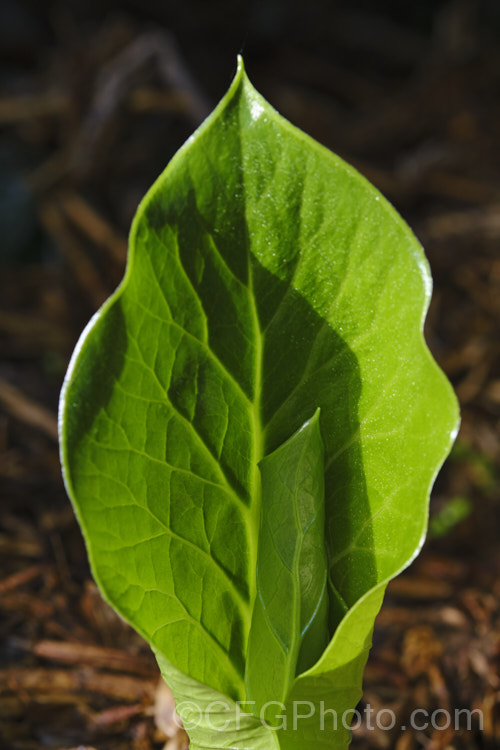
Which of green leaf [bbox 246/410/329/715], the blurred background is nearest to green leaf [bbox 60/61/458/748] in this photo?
green leaf [bbox 246/410/329/715]

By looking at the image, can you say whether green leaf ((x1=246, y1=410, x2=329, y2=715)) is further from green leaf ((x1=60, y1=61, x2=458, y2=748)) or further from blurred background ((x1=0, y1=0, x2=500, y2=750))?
blurred background ((x1=0, y1=0, x2=500, y2=750))

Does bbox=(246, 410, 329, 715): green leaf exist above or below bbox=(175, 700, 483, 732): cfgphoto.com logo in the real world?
above

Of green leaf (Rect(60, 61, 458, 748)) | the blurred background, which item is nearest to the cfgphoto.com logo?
green leaf (Rect(60, 61, 458, 748))

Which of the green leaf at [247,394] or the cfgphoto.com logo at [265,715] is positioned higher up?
the green leaf at [247,394]

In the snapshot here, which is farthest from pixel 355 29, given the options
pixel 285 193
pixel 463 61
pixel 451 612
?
pixel 285 193

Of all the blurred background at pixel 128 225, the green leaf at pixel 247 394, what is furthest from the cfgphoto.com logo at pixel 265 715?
the blurred background at pixel 128 225

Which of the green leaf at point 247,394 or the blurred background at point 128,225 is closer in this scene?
the green leaf at point 247,394

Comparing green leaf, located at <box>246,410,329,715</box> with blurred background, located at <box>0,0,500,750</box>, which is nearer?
green leaf, located at <box>246,410,329,715</box>

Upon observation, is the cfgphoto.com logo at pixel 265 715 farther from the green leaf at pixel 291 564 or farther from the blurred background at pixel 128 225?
the blurred background at pixel 128 225
